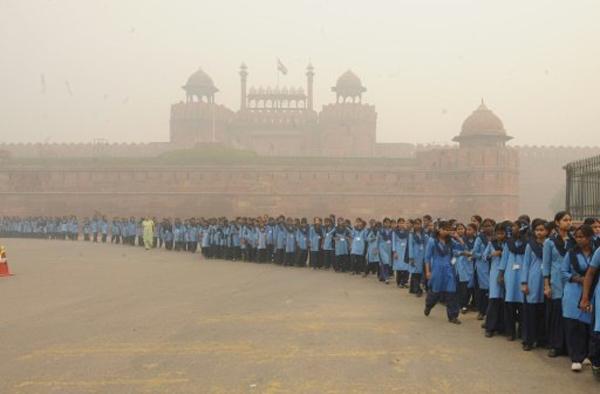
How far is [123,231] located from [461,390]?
66.1 ft

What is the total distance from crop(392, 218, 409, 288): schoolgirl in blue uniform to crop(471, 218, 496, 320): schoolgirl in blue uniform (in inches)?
103

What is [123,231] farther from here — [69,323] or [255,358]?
[255,358]

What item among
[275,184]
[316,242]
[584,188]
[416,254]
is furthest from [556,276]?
[275,184]

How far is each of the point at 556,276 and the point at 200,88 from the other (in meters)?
44.0

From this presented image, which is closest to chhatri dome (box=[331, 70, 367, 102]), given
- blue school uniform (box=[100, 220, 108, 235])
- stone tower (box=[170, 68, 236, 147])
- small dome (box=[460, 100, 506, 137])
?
stone tower (box=[170, 68, 236, 147])

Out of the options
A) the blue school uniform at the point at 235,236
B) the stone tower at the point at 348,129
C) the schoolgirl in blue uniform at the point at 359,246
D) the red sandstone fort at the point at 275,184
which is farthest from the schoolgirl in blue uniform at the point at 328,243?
the stone tower at the point at 348,129

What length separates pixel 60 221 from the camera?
2816cm

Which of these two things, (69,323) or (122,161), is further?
(122,161)

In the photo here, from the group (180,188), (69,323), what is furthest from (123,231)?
(69,323)

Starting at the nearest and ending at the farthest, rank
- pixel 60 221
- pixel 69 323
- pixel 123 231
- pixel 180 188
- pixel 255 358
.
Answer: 1. pixel 255 358
2. pixel 69 323
3. pixel 123 231
4. pixel 60 221
5. pixel 180 188

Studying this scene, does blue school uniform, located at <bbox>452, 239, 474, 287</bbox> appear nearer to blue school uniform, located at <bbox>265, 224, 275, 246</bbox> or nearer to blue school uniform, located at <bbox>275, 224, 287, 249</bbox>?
blue school uniform, located at <bbox>275, 224, 287, 249</bbox>

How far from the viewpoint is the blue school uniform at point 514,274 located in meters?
5.73

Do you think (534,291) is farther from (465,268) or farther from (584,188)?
(584,188)

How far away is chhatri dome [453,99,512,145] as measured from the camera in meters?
35.6
